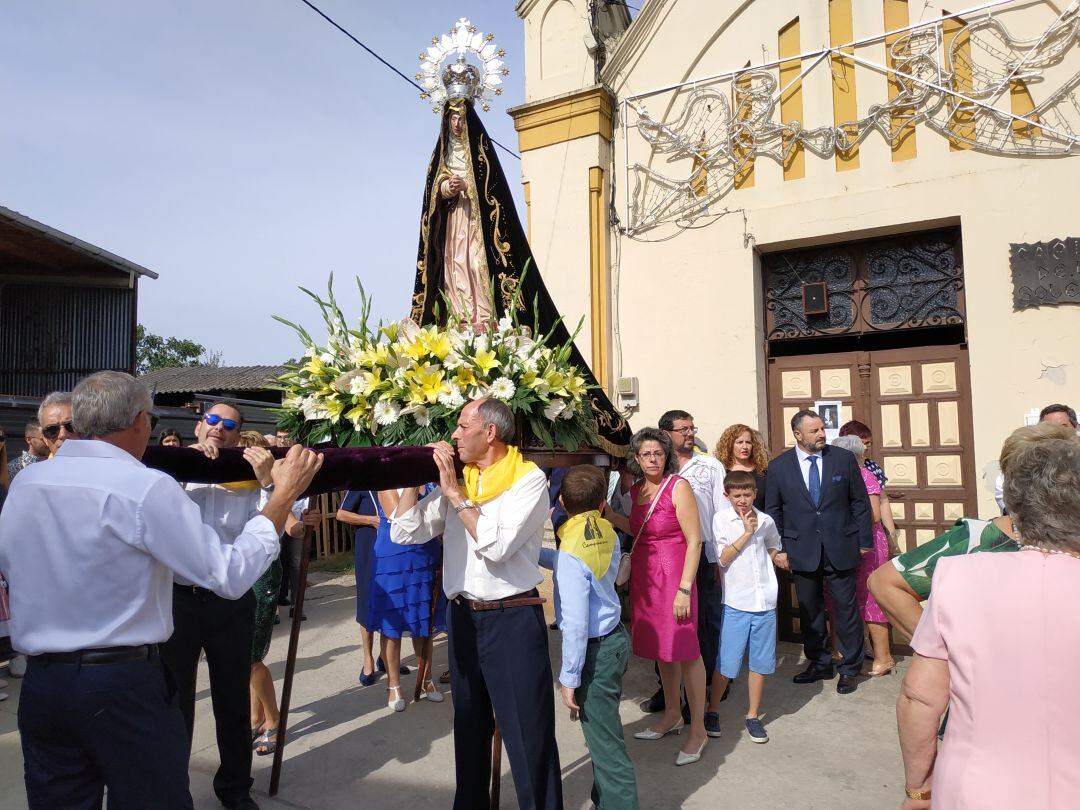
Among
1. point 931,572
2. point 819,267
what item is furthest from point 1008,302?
point 931,572

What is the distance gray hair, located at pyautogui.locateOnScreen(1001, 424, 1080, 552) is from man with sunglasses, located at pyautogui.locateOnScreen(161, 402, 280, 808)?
281 centimetres

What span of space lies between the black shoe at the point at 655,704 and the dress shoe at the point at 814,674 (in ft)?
3.84

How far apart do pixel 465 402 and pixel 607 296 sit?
4.40m

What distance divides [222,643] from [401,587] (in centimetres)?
163

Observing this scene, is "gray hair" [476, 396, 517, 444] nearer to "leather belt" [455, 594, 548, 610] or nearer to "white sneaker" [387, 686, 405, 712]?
"leather belt" [455, 594, 548, 610]

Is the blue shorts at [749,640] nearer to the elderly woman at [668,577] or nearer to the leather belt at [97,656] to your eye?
the elderly woman at [668,577]

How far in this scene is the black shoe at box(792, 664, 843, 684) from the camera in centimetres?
510

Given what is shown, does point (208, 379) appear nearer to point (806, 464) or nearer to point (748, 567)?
point (806, 464)

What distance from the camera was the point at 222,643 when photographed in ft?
10.6

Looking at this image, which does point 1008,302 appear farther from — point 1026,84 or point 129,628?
point 129,628

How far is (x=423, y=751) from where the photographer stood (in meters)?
3.98

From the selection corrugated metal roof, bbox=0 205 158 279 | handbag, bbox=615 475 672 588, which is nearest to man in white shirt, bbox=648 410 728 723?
handbag, bbox=615 475 672 588

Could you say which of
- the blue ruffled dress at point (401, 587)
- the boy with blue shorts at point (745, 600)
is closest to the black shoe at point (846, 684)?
the boy with blue shorts at point (745, 600)

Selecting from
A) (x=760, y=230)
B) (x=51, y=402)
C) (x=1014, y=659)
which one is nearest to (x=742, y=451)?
(x=760, y=230)
